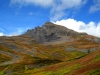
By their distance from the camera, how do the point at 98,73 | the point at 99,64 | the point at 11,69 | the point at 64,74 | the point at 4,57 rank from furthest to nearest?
the point at 4,57
the point at 11,69
the point at 64,74
the point at 99,64
the point at 98,73

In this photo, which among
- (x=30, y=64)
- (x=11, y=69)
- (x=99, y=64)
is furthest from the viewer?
(x=30, y=64)

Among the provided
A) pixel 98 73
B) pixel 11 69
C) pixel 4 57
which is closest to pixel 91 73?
pixel 98 73

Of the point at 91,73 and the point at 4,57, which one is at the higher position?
the point at 4,57

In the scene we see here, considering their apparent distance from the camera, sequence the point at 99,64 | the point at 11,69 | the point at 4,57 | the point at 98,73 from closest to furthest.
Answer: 1. the point at 98,73
2. the point at 99,64
3. the point at 11,69
4. the point at 4,57

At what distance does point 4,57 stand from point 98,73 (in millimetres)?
159941

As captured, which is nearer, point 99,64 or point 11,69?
point 99,64

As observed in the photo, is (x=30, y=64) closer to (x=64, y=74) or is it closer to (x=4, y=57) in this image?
(x=4, y=57)

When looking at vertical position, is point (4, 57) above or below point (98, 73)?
above

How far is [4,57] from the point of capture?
192000 mm

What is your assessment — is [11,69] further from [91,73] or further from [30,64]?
[91,73]

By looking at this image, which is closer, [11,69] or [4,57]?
[11,69]

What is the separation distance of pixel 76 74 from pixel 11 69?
89.5 metres

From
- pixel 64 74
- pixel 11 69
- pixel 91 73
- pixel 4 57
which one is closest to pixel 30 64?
pixel 11 69

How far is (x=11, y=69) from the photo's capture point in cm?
13225
